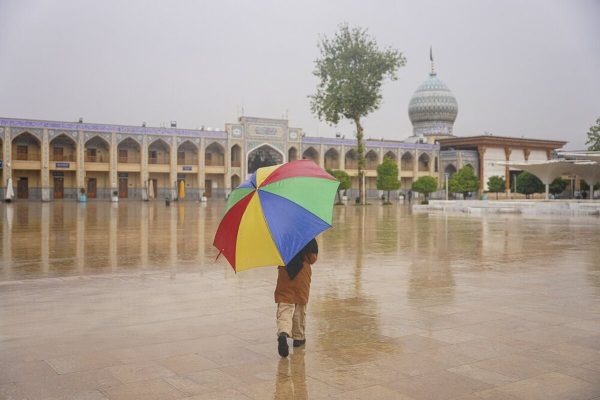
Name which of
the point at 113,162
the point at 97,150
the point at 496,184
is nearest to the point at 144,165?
A: the point at 113,162

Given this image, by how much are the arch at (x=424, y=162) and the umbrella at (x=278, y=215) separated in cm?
5490

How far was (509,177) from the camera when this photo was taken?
54188 millimetres

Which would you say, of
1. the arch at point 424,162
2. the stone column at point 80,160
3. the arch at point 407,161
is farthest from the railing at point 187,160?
the arch at point 424,162

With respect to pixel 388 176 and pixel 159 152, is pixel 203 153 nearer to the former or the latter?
pixel 159 152

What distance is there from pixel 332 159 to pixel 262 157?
7017 millimetres

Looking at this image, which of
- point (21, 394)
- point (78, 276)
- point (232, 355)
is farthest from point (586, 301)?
point (78, 276)

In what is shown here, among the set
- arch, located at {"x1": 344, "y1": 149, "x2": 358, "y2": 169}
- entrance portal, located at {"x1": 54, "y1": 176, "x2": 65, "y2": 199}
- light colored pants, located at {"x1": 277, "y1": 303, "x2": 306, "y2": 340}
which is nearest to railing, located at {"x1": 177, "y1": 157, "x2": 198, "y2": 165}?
entrance portal, located at {"x1": 54, "y1": 176, "x2": 65, "y2": 199}

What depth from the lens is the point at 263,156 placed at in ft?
166

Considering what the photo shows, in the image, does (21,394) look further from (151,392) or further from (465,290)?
(465,290)

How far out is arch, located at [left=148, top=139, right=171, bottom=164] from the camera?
4603 cm

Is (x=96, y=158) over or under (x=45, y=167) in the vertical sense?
over

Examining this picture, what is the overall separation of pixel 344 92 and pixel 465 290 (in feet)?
96.0

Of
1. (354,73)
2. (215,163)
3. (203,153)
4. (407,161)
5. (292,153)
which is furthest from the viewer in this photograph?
(407,161)

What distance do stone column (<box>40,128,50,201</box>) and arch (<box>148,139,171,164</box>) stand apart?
746 centimetres
